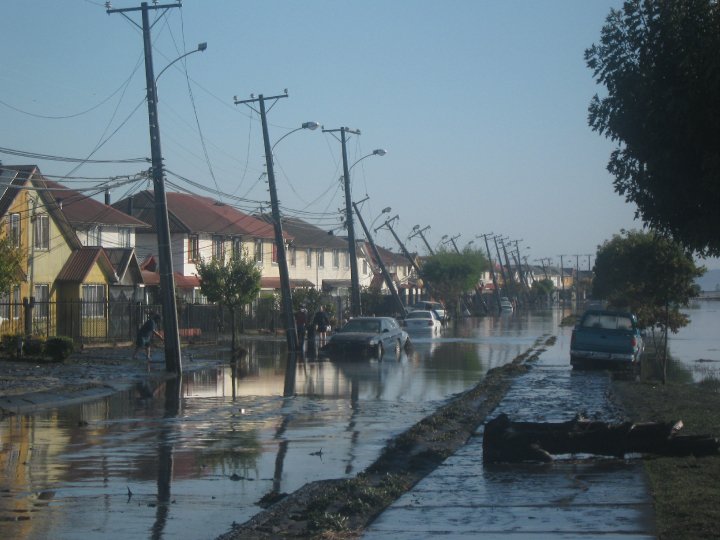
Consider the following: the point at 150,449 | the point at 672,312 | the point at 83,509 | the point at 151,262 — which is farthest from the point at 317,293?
the point at 83,509

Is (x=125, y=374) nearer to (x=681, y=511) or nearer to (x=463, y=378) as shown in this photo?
(x=463, y=378)

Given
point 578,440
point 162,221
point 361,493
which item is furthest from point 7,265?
point 361,493

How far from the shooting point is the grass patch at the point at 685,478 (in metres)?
8.45

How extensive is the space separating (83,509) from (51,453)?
4115mm

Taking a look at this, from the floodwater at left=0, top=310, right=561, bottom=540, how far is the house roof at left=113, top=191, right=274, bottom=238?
35.7m

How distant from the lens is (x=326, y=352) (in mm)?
37938

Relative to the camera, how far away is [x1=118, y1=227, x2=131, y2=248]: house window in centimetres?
5603

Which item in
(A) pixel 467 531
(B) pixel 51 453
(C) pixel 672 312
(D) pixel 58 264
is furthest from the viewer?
(D) pixel 58 264

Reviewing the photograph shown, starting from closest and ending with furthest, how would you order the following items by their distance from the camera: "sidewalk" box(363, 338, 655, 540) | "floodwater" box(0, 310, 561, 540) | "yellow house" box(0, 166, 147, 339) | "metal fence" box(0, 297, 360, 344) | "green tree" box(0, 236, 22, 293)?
"sidewalk" box(363, 338, 655, 540)
"floodwater" box(0, 310, 561, 540)
"green tree" box(0, 236, 22, 293)
"metal fence" box(0, 297, 360, 344)
"yellow house" box(0, 166, 147, 339)

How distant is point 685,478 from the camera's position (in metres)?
10.5

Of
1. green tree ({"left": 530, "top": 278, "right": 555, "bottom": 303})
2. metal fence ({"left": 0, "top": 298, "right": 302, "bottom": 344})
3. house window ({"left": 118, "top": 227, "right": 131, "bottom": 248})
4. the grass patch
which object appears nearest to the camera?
the grass patch

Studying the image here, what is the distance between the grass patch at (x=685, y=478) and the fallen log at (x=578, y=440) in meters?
0.21

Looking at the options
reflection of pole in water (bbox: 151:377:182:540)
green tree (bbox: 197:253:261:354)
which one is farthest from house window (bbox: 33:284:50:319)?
reflection of pole in water (bbox: 151:377:182:540)

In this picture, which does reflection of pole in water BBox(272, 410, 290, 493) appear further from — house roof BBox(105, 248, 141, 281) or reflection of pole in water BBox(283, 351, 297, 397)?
house roof BBox(105, 248, 141, 281)
